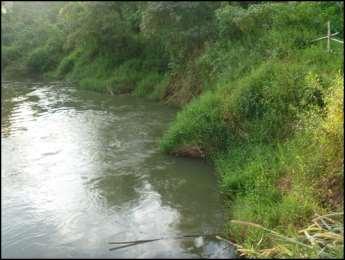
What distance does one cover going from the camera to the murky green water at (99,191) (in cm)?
644

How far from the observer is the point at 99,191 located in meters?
8.22

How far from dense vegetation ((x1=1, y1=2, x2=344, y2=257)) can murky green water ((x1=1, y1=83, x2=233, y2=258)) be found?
53 centimetres

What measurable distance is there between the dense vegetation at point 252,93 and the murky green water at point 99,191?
528mm

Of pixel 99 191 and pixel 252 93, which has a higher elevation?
pixel 252 93

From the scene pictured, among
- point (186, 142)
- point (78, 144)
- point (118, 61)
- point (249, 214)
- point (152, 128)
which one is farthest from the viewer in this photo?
point (118, 61)

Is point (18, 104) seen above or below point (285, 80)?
below

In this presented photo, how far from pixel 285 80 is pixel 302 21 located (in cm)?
323

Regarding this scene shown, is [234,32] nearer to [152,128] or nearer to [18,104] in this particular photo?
[152,128]

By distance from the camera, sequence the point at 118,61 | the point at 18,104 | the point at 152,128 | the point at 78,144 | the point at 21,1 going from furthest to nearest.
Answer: the point at 118,61, the point at 18,104, the point at 152,128, the point at 78,144, the point at 21,1

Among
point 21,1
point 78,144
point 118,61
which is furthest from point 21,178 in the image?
point 118,61

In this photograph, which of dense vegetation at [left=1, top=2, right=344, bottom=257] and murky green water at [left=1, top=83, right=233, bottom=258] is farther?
murky green water at [left=1, top=83, right=233, bottom=258]

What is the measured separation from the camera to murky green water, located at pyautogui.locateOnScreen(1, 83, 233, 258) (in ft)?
21.1

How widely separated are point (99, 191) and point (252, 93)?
333cm

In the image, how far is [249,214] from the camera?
21.3 feet
